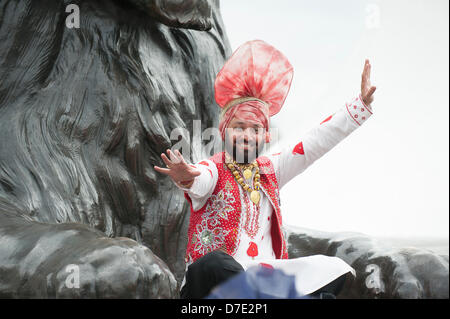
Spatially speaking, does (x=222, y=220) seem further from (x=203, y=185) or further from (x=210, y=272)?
(x=210, y=272)

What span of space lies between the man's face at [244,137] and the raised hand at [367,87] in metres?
0.18

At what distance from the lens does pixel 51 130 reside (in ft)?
3.46

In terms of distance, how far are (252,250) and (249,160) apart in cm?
15

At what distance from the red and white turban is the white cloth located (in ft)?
0.25

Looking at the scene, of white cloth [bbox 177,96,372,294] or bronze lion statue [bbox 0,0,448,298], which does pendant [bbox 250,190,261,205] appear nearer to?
white cloth [bbox 177,96,372,294]

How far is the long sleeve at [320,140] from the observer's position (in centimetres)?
109

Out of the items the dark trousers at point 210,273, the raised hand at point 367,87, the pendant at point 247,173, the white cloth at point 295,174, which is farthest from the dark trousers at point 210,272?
the raised hand at point 367,87

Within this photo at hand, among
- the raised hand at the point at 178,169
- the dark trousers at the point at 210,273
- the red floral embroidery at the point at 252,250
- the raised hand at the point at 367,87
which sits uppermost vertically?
the raised hand at the point at 367,87

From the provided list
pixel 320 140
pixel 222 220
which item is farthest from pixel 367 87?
pixel 222 220

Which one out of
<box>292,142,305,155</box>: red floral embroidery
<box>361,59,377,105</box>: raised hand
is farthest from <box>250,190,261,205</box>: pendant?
<box>361,59,377,105</box>: raised hand

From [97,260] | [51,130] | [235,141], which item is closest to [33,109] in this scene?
[51,130]

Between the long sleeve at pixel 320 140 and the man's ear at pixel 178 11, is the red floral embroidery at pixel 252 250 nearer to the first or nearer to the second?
the long sleeve at pixel 320 140

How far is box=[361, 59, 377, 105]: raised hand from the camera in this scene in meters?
1.08

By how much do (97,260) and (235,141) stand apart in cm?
42
